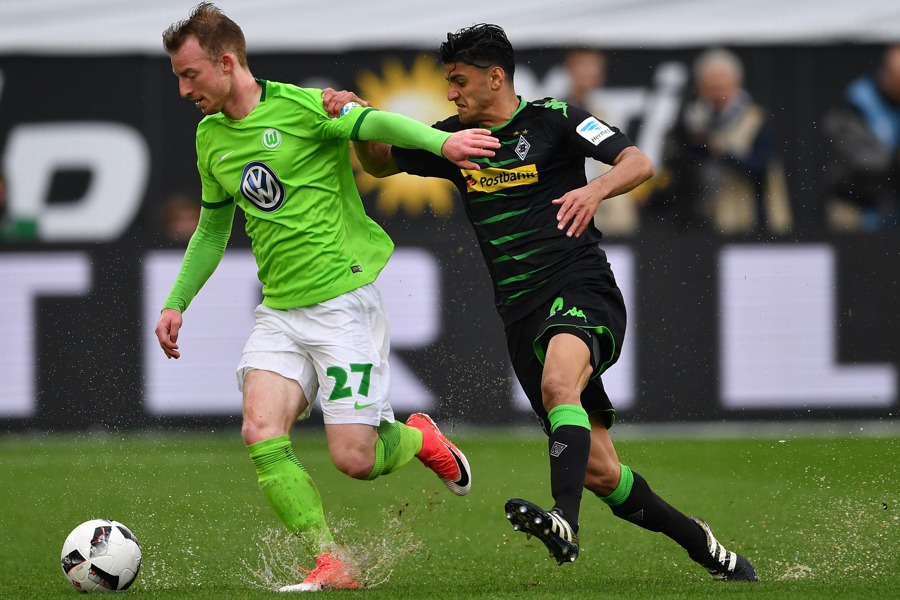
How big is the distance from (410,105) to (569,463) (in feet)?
24.6

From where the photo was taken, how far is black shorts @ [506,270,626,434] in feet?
19.5

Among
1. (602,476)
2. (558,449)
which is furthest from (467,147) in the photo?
(602,476)

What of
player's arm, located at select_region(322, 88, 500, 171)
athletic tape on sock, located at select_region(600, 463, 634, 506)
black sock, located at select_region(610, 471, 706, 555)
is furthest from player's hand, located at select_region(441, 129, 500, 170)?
black sock, located at select_region(610, 471, 706, 555)

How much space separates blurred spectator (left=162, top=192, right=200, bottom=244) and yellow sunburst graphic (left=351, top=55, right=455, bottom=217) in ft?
4.95

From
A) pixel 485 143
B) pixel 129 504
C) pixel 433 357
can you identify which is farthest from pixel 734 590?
pixel 433 357

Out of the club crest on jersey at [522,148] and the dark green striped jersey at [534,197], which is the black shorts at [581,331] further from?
the club crest on jersey at [522,148]

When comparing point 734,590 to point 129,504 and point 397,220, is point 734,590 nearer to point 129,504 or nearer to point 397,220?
point 129,504

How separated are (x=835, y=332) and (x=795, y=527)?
5.03 meters

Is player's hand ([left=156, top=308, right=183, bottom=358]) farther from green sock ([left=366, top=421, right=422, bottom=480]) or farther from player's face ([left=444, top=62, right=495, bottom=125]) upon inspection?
player's face ([left=444, top=62, right=495, bottom=125])

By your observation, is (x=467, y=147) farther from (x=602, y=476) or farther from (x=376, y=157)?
(x=602, y=476)

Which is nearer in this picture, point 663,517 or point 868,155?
point 663,517

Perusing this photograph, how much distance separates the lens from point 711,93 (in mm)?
12781

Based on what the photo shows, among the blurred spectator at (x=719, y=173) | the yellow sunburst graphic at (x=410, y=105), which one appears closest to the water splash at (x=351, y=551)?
the yellow sunburst graphic at (x=410, y=105)

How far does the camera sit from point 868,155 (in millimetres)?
12820
